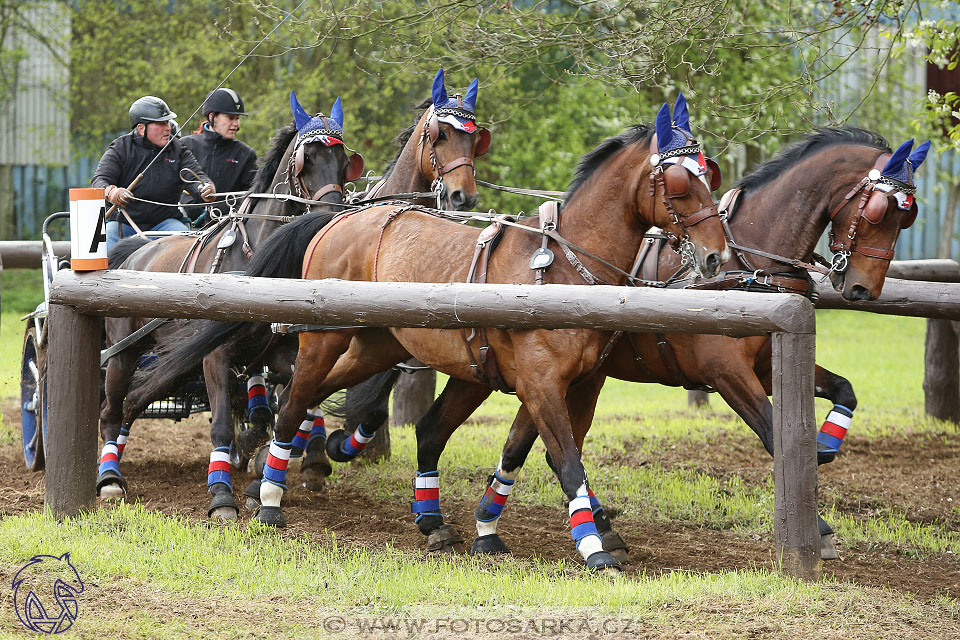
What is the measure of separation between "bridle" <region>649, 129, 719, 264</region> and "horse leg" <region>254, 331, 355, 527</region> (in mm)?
2022

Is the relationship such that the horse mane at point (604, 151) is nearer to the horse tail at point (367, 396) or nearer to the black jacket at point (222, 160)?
the horse tail at point (367, 396)

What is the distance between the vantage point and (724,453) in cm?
848

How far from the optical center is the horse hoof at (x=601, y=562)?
479 centimetres

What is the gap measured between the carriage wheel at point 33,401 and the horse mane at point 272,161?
1872 millimetres

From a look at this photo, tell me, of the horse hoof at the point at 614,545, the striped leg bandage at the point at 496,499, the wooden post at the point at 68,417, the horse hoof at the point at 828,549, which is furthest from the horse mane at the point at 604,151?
the wooden post at the point at 68,417

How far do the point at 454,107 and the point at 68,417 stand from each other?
10.4ft

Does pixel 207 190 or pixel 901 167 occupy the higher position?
pixel 901 167

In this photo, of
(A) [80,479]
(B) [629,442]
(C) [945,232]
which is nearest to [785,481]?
(A) [80,479]

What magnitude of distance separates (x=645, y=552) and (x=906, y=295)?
7.84ft

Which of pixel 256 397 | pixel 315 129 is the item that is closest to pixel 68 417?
pixel 256 397

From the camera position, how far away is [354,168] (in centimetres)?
716

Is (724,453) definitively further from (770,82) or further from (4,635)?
(770,82)

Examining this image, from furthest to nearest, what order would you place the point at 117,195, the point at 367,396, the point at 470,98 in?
the point at 117,195 → the point at 470,98 → the point at 367,396

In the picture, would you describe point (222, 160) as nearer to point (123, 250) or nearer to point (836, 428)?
point (123, 250)
